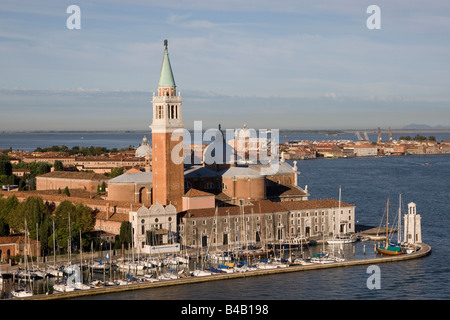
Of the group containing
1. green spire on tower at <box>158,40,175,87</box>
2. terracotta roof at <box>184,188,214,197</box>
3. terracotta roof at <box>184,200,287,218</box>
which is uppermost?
green spire on tower at <box>158,40,175,87</box>

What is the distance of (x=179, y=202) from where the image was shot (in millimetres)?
34781

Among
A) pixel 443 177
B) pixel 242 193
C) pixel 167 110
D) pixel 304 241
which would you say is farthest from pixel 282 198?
pixel 443 177

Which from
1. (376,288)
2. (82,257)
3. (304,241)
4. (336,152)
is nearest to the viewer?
(376,288)

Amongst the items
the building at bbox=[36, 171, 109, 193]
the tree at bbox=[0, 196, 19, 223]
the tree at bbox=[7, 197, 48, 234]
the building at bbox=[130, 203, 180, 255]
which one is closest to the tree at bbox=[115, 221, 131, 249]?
the building at bbox=[130, 203, 180, 255]

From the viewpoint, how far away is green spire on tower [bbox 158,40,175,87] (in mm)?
34062

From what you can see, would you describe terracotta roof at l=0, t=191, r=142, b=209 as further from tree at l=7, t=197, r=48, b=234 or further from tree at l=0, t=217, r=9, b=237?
tree at l=0, t=217, r=9, b=237

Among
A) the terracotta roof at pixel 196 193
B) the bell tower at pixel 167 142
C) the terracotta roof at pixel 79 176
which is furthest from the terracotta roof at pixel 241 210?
the terracotta roof at pixel 79 176

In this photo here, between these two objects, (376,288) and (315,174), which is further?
(315,174)

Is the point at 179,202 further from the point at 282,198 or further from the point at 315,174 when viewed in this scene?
the point at 315,174

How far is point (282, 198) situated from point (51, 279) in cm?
1566

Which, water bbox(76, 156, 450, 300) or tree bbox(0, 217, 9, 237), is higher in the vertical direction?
tree bbox(0, 217, 9, 237)

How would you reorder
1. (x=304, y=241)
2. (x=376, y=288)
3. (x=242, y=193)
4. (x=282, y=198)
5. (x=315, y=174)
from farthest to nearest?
1. (x=315, y=174)
2. (x=282, y=198)
3. (x=242, y=193)
4. (x=304, y=241)
5. (x=376, y=288)

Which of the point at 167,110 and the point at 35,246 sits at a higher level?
the point at 167,110

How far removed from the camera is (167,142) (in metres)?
34.4
